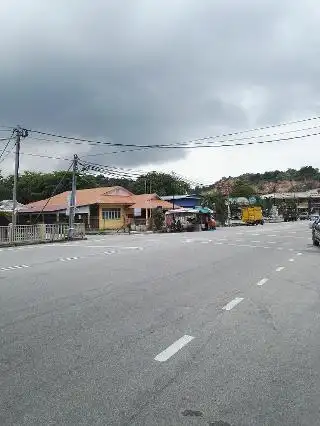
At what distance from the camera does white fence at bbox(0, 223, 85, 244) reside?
3106 centimetres

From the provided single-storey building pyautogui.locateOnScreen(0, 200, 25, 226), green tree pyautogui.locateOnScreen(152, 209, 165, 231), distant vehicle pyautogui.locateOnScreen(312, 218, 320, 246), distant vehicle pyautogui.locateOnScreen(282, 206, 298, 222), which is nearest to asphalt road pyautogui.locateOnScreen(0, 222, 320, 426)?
distant vehicle pyautogui.locateOnScreen(312, 218, 320, 246)

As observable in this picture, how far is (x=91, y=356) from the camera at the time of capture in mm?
5801

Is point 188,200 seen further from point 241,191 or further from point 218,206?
point 241,191

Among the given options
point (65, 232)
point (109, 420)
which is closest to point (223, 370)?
point (109, 420)

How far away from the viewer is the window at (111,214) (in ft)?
190

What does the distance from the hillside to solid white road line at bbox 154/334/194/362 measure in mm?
161061

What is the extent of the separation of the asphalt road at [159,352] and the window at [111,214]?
4582 cm

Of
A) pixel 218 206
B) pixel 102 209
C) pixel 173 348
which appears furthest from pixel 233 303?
pixel 218 206

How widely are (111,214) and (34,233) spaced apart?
2599 cm

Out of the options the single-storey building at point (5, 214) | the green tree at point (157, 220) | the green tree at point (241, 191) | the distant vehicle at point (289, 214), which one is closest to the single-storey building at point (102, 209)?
the single-storey building at point (5, 214)

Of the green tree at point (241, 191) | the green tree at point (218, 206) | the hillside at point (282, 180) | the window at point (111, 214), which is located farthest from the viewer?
the hillside at point (282, 180)

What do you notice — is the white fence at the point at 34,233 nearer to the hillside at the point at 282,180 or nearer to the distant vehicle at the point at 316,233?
the distant vehicle at the point at 316,233

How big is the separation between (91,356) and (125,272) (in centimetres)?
824

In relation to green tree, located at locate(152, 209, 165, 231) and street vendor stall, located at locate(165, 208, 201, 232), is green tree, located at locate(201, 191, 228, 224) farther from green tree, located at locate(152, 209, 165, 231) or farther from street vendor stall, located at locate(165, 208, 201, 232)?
green tree, located at locate(152, 209, 165, 231)
